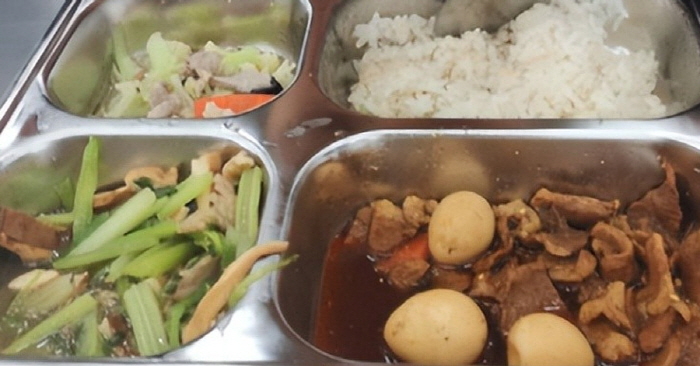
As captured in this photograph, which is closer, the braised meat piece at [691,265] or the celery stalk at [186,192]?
the braised meat piece at [691,265]

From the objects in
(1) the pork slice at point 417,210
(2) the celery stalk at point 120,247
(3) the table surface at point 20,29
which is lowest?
(1) the pork slice at point 417,210

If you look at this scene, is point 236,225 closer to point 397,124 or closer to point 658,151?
point 397,124

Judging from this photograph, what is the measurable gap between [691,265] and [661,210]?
0.50 feet

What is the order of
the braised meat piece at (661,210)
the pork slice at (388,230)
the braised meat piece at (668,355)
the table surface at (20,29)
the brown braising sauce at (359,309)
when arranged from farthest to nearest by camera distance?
the table surface at (20,29), the pork slice at (388,230), the braised meat piece at (661,210), the brown braising sauce at (359,309), the braised meat piece at (668,355)

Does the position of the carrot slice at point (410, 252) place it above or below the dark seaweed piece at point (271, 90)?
below

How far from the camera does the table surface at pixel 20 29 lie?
203cm

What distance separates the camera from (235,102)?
1.90 meters

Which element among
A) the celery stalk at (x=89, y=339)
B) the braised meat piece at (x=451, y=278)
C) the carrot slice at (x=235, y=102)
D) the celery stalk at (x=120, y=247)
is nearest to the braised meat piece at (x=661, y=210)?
the braised meat piece at (x=451, y=278)

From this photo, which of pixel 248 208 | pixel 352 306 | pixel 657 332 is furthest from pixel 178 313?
pixel 657 332

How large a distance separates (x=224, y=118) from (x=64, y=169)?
0.43 metres

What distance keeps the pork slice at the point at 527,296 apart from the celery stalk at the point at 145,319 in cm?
71

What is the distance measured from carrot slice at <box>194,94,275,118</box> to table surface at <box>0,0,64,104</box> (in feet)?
1.68

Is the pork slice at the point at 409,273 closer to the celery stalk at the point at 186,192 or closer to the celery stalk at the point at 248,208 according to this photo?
the celery stalk at the point at 248,208

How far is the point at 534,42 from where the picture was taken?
6.79ft
